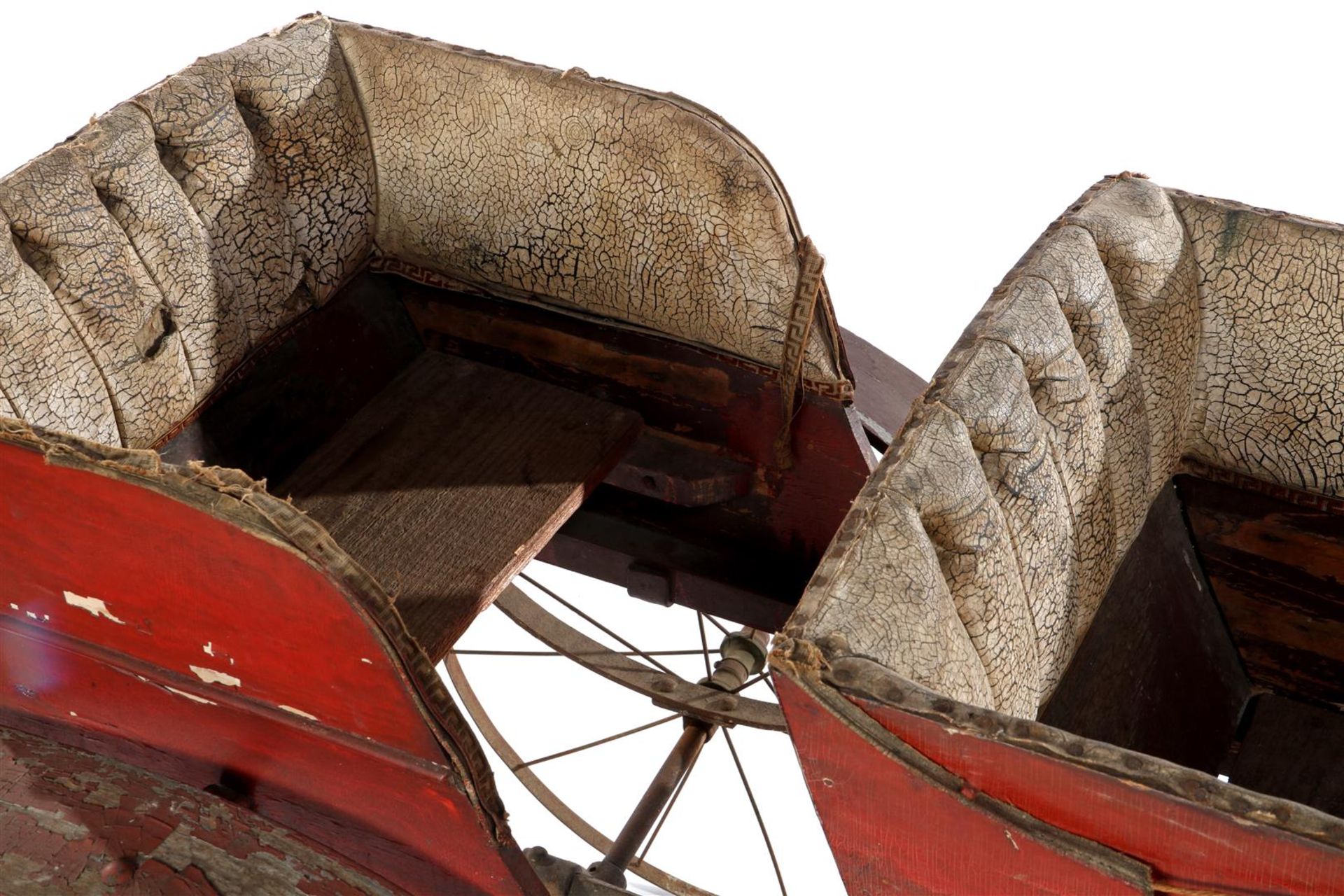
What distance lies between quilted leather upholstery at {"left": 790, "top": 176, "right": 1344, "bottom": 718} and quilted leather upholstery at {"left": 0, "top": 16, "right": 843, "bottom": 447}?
41 centimetres

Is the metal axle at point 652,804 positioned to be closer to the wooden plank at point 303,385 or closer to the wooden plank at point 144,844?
the wooden plank at point 144,844

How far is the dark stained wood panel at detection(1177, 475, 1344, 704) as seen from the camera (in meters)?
2.41

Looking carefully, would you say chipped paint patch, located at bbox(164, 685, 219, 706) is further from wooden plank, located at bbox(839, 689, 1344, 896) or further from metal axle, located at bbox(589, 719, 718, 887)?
wooden plank, located at bbox(839, 689, 1344, 896)

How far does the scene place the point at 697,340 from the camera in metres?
2.59

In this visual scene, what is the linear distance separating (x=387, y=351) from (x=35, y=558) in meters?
0.87

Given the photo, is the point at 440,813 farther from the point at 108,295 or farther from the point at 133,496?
the point at 108,295

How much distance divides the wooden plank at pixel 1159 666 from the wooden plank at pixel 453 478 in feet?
2.46

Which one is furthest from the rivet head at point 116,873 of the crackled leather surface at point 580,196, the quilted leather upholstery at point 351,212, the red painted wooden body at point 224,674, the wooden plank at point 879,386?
the wooden plank at point 879,386

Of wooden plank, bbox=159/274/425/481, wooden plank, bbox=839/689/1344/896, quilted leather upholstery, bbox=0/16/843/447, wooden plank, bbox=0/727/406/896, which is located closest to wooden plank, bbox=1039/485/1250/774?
quilted leather upholstery, bbox=0/16/843/447

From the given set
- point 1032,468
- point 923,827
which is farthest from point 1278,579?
point 923,827

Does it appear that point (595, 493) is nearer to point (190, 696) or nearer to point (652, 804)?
point (652, 804)

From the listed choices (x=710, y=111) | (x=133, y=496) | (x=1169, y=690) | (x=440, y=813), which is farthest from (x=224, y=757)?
(x=1169, y=690)

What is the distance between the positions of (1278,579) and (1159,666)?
0.68 ft

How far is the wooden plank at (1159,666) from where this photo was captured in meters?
2.36
